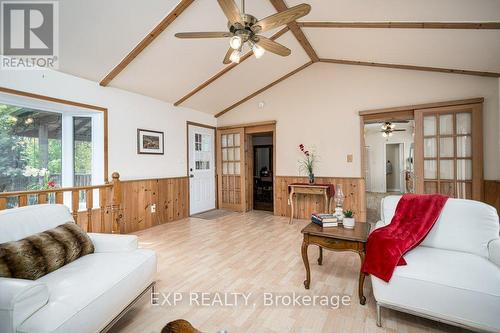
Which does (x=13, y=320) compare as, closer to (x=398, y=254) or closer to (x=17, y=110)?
(x=398, y=254)

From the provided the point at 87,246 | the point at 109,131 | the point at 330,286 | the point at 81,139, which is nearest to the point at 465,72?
the point at 330,286

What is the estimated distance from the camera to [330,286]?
2.18 m

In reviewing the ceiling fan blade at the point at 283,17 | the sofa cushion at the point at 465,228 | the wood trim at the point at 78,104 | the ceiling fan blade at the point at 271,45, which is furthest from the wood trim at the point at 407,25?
the wood trim at the point at 78,104

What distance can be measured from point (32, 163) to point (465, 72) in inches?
248

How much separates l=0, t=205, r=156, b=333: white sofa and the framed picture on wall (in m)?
2.26

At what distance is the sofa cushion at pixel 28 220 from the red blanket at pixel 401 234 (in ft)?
8.19

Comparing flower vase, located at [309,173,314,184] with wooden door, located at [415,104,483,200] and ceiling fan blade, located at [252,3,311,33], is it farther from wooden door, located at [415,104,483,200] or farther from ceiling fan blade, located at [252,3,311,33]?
ceiling fan blade, located at [252,3,311,33]

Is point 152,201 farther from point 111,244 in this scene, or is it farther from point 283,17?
point 283,17

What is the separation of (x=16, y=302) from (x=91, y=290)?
0.32 meters

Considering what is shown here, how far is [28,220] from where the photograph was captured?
1659 mm

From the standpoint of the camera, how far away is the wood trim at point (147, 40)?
8.43ft

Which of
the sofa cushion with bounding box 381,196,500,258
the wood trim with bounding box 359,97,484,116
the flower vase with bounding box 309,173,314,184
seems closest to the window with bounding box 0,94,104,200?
the flower vase with bounding box 309,173,314,184

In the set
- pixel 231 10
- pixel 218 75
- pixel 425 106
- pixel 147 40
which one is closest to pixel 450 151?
pixel 425 106

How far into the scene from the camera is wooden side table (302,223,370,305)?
189cm
